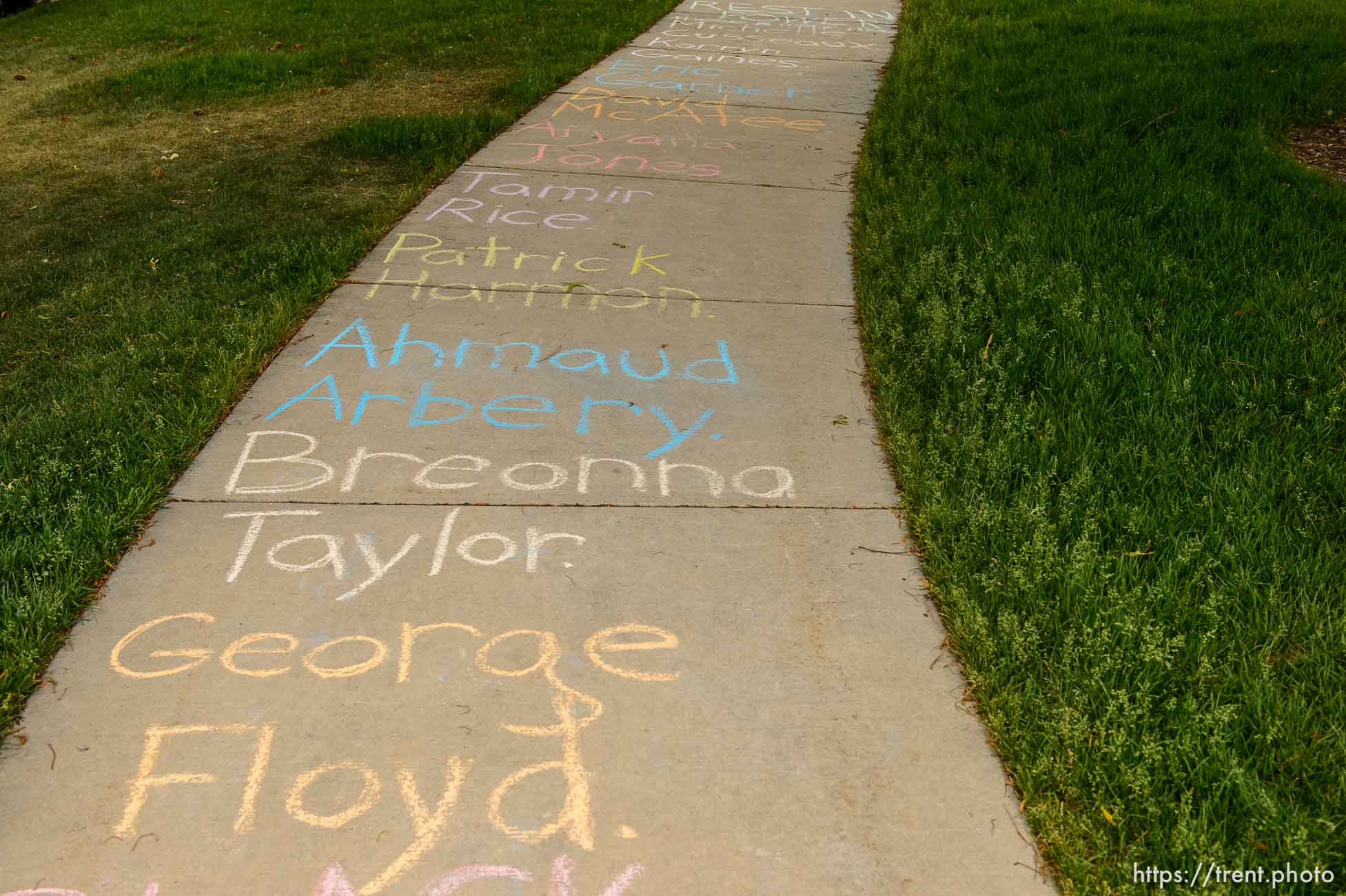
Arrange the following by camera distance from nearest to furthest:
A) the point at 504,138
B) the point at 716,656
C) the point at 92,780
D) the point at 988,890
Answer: the point at 988,890, the point at 92,780, the point at 716,656, the point at 504,138

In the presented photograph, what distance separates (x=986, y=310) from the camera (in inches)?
172

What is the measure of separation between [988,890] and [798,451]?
1803mm

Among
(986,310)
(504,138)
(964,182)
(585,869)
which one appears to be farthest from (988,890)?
(504,138)

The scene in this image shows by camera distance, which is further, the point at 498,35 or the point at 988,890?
the point at 498,35

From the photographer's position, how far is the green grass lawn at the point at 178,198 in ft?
10.8

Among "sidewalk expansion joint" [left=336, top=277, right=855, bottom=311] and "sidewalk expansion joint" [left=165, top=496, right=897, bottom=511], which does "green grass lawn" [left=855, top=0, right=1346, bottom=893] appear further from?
"sidewalk expansion joint" [left=165, top=496, right=897, bottom=511]

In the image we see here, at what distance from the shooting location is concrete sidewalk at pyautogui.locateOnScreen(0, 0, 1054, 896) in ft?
7.08

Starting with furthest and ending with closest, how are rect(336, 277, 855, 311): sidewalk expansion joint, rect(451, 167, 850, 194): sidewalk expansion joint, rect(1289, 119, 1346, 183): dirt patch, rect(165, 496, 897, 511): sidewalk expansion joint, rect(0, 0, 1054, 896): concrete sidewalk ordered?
rect(451, 167, 850, 194): sidewalk expansion joint
rect(1289, 119, 1346, 183): dirt patch
rect(336, 277, 855, 311): sidewalk expansion joint
rect(165, 496, 897, 511): sidewalk expansion joint
rect(0, 0, 1054, 896): concrete sidewalk

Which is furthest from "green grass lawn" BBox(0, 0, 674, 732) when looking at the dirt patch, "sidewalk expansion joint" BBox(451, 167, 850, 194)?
the dirt patch

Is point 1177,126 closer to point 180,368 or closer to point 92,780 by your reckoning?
point 180,368

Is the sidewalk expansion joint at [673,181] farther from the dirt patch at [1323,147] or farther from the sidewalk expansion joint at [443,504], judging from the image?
the sidewalk expansion joint at [443,504]

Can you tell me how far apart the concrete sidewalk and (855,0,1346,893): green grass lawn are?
0.63ft

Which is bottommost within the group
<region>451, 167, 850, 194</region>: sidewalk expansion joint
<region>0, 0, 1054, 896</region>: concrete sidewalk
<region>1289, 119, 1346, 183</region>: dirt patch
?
<region>0, 0, 1054, 896</region>: concrete sidewalk

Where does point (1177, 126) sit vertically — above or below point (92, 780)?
above
